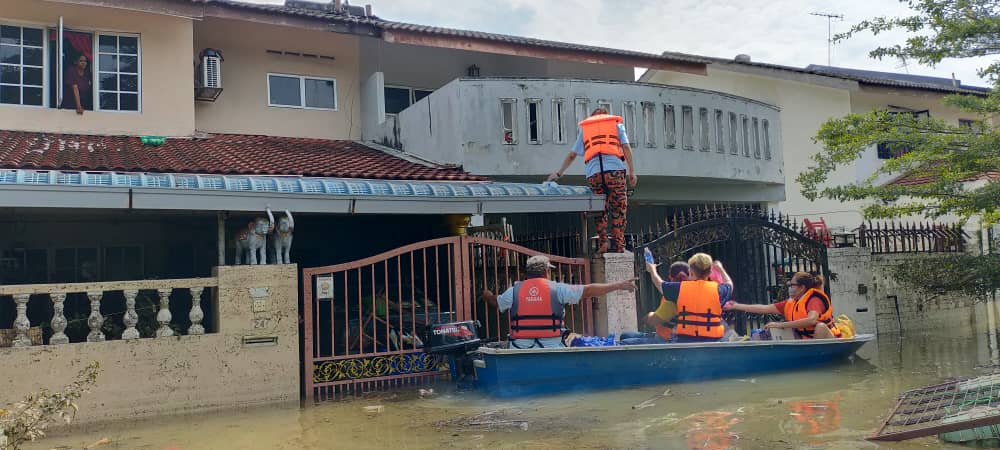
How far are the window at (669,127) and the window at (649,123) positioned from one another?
0.26 metres

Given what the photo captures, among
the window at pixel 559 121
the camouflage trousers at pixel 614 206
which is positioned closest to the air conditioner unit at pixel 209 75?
the window at pixel 559 121

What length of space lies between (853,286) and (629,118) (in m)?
4.66

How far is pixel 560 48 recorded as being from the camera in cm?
1462

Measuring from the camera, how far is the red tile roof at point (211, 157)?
30.8 ft

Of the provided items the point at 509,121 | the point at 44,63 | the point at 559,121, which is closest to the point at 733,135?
the point at 559,121

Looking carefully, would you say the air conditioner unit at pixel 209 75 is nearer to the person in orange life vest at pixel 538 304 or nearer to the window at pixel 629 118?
the window at pixel 629 118

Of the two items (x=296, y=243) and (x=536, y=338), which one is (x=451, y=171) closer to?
(x=296, y=243)

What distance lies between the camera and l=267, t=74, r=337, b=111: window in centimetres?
1401

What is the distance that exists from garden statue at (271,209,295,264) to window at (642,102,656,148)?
7.11 metres

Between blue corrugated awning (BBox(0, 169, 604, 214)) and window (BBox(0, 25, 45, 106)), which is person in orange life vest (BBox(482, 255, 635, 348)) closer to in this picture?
blue corrugated awning (BBox(0, 169, 604, 214))

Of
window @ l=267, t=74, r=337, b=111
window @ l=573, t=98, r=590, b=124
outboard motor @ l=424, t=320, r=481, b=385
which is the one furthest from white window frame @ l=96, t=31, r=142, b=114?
window @ l=573, t=98, r=590, b=124

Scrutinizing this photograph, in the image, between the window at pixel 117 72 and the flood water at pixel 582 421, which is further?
the window at pixel 117 72

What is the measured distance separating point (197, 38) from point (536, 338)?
8.54 m

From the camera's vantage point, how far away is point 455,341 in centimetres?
852
